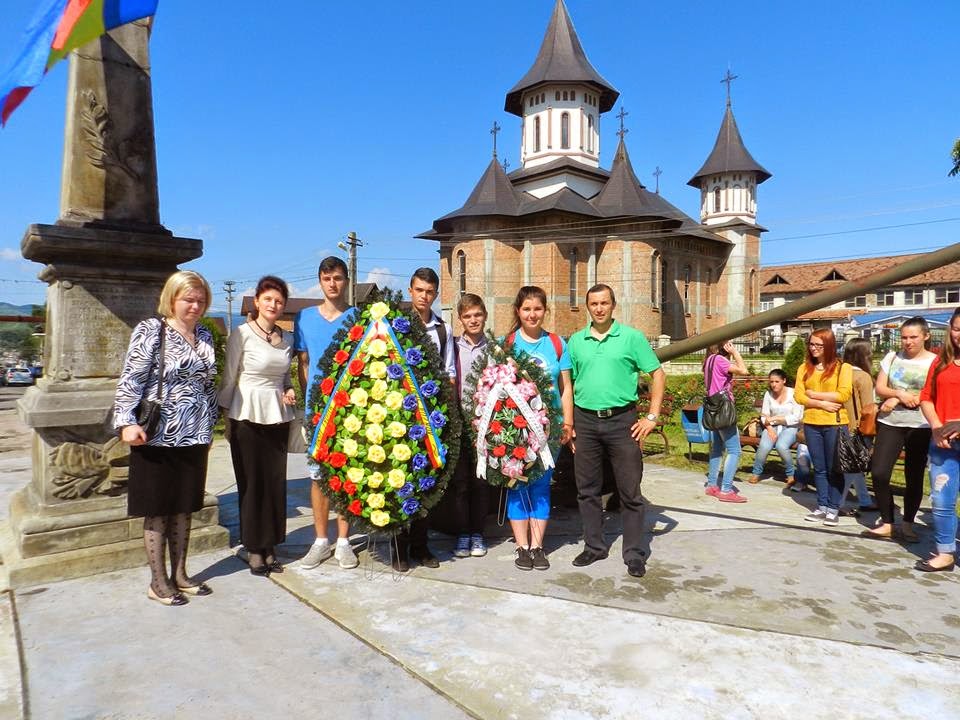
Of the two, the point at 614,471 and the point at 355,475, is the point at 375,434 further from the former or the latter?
the point at 614,471

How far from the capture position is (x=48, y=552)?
392 centimetres

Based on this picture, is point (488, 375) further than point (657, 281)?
No

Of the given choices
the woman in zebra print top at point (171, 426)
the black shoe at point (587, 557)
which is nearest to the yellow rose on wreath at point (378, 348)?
the woman in zebra print top at point (171, 426)

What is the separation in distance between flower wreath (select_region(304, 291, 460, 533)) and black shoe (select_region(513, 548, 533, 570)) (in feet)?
2.51

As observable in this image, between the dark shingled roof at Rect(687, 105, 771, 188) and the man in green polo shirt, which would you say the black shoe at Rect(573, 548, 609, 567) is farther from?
the dark shingled roof at Rect(687, 105, 771, 188)

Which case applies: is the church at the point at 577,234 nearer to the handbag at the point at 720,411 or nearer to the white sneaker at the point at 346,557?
the handbag at the point at 720,411

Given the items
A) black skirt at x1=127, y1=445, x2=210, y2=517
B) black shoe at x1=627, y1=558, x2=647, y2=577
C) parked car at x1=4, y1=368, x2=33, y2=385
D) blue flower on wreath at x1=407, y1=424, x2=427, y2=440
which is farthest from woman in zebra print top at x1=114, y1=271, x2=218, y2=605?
parked car at x1=4, y1=368, x2=33, y2=385

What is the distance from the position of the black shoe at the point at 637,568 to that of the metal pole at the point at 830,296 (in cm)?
178

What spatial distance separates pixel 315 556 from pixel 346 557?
21 centimetres

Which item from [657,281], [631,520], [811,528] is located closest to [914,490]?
[811,528]

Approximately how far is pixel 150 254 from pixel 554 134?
40.9 meters

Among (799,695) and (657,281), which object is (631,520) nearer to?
(799,695)

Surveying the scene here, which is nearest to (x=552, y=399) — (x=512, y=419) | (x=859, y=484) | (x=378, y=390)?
(x=512, y=419)

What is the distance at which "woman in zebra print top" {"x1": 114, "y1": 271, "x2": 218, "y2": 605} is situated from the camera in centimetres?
348
